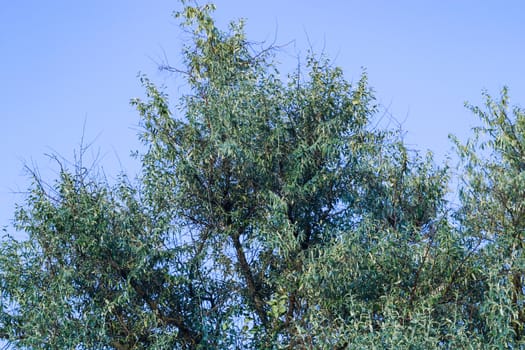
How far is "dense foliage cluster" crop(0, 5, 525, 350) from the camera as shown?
33.9 ft

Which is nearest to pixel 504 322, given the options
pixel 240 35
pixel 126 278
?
pixel 126 278

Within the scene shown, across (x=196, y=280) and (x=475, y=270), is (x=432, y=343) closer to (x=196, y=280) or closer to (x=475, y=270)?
(x=475, y=270)

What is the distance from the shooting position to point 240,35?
13.0m

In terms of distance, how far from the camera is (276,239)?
1094 cm

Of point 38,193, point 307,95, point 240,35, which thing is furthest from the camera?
point 240,35

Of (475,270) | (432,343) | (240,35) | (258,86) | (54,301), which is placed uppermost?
(240,35)

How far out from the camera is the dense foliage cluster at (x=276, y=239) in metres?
10.3

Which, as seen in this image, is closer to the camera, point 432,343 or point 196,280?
point 432,343

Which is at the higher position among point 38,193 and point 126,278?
point 38,193

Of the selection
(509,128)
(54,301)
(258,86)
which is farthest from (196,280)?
(509,128)

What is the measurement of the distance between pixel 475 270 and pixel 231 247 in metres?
3.15

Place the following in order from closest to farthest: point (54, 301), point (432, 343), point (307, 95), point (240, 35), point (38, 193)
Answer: point (432, 343) < point (54, 301) < point (38, 193) < point (307, 95) < point (240, 35)

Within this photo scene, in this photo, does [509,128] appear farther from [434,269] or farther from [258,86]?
[258,86]

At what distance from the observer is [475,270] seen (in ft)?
34.5
